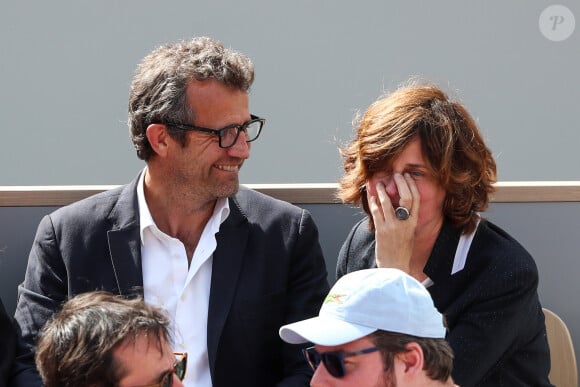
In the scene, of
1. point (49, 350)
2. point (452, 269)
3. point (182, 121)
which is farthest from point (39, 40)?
point (49, 350)

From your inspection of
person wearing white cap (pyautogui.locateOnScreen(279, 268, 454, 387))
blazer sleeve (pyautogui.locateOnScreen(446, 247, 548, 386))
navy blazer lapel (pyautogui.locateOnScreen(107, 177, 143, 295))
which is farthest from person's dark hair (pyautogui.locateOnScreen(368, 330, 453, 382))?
navy blazer lapel (pyautogui.locateOnScreen(107, 177, 143, 295))

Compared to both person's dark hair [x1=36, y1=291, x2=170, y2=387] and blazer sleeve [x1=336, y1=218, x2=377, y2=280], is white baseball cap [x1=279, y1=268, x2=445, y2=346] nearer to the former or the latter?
person's dark hair [x1=36, y1=291, x2=170, y2=387]

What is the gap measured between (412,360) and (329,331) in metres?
0.17

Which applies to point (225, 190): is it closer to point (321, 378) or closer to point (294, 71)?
point (321, 378)

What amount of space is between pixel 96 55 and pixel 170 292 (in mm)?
1826

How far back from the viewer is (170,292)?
269cm

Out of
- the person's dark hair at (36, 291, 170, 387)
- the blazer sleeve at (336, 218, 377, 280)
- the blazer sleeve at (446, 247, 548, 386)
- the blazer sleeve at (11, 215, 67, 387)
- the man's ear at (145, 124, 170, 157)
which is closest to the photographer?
the person's dark hair at (36, 291, 170, 387)

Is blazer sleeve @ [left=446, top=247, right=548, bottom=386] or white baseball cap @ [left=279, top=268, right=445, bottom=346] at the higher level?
white baseball cap @ [left=279, top=268, right=445, bottom=346]

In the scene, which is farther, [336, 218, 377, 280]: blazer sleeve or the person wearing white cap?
[336, 218, 377, 280]: blazer sleeve

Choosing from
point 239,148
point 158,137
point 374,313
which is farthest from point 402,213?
point 374,313

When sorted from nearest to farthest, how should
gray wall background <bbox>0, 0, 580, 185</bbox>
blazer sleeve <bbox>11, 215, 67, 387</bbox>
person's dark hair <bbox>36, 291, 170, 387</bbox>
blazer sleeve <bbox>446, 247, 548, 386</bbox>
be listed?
person's dark hair <bbox>36, 291, 170, 387</bbox>
blazer sleeve <bbox>446, 247, 548, 386</bbox>
blazer sleeve <bbox>11, 215, 67, 387</bbox>
gray wall background <bbox>0, 0, 580, 185</bbox>

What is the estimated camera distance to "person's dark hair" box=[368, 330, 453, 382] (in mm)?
1738

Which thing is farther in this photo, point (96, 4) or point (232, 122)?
point (96, 4)

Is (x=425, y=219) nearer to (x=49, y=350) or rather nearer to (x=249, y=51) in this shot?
(x=49, y=350)
